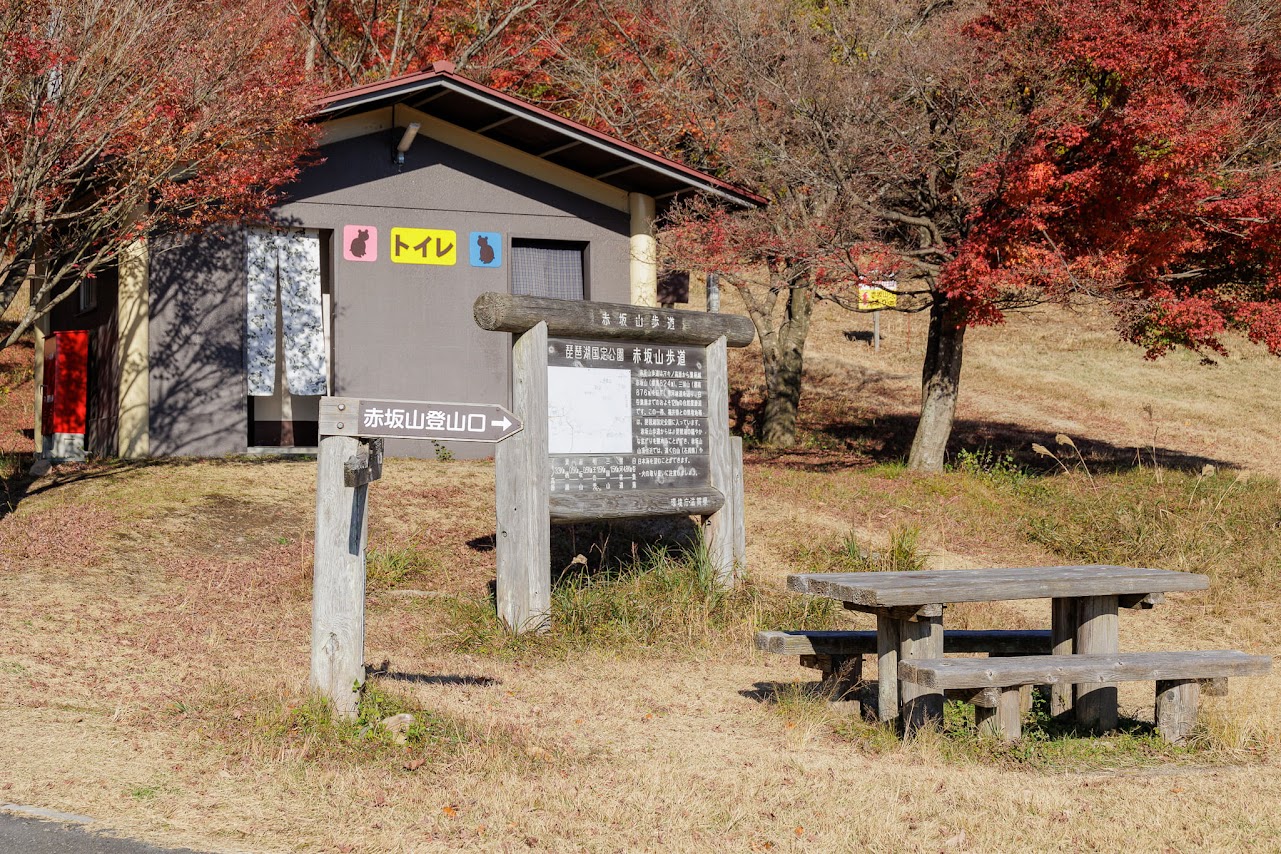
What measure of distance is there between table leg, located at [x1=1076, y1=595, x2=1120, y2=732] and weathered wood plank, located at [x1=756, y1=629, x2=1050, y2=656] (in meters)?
0.44

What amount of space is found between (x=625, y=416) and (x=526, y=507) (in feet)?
3.97

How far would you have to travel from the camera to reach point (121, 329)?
14.2m

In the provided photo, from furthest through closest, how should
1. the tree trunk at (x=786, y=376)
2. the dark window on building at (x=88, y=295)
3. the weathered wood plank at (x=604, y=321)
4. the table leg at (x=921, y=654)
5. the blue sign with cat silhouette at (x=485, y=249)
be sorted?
the tree trunk at (x=786, y=376) → the dark window on building at (x=88, y=295) → the blue sign with cat silhouette at (x=485, y=249) → the weathered wood plank at (x=604, y=321) → the table leg at (x=921, y=654)

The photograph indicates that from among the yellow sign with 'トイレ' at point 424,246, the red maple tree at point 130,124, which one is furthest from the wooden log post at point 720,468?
the yellow sign with 'トイレ' at point 424,246

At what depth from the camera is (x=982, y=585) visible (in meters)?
6.28

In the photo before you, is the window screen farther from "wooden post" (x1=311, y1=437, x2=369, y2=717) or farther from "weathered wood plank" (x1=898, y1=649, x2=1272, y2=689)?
"weathered wood plank" (x1=898, y1=649, x2=1272, y2=689)

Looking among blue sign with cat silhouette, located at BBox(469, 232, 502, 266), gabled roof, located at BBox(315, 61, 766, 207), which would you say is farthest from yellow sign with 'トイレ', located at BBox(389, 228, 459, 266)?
gabled roof, located at BBox(315, 61, 766, 207)

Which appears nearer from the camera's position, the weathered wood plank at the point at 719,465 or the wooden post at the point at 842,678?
the wooden post at the point at 842,678

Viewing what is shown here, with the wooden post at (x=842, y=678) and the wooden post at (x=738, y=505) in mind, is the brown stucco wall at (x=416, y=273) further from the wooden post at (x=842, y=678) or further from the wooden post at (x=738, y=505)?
the wooden post at (x=842, y=678)

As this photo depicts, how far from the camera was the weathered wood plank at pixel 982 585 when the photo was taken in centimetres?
611

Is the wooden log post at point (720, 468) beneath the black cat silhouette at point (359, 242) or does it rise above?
beneath

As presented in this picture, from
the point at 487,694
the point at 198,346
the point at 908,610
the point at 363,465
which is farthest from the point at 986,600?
the point at 198,346

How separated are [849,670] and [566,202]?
9875mm

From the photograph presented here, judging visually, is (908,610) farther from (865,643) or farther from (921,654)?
(865,643)
